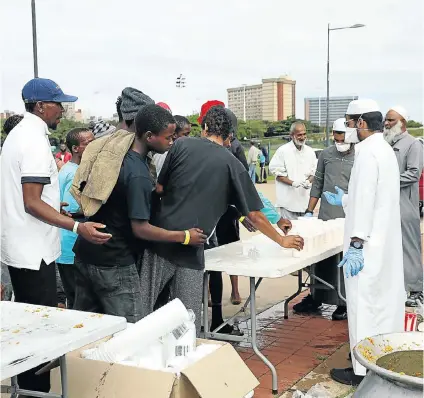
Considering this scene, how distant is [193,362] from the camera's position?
2508 millimetres

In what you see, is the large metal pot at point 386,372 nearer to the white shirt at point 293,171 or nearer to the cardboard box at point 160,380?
the cardboard box at point 160,380

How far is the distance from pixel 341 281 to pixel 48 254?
9.62ft

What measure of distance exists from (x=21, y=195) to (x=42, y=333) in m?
1.09

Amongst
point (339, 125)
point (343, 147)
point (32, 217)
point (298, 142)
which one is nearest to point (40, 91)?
point (32, 217)

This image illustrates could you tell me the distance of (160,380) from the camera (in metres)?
2.31

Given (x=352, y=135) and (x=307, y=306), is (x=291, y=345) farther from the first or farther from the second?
(x=352, y=135)

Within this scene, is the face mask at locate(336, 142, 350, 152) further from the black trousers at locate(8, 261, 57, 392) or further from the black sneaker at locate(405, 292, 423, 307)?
the black trousers at locate(8, 261, 57, 392)

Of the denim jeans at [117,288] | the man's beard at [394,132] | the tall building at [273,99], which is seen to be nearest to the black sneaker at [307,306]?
the man's beard at [394,132]

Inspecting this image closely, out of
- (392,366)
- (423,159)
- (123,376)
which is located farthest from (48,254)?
(423,159)

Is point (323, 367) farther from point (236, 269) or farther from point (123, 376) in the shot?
point (123, 376)

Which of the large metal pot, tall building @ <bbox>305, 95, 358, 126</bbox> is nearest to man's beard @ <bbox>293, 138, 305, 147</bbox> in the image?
the large metal pot

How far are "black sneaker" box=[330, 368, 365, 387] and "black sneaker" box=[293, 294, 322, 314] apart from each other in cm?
162

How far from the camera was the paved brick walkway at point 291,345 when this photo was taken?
3.97m

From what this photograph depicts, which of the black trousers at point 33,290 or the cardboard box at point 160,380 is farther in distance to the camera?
the black trousers at point 33,290
